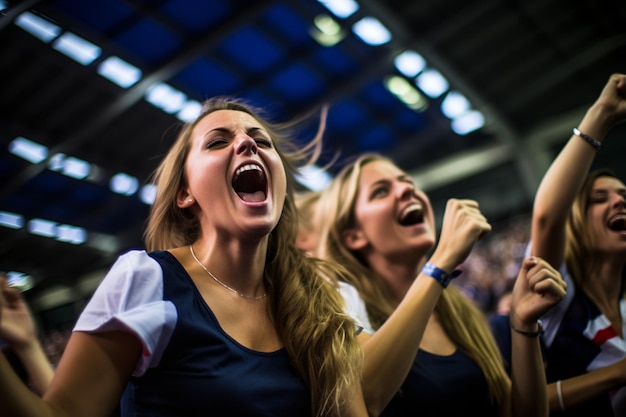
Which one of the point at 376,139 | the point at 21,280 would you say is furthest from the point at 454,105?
the point at 21,280

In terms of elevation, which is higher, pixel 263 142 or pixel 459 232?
pixel 263 142

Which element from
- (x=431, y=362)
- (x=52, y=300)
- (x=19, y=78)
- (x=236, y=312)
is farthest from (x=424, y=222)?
(x=19, y=78)

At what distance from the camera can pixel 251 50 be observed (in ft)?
23.4

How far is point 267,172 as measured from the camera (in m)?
1.33

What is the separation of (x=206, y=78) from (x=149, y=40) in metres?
1.13

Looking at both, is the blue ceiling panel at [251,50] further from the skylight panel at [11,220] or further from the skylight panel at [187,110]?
the skylight panel at [11,220]

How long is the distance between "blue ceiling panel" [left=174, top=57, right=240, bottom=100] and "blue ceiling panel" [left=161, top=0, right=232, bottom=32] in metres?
0.58

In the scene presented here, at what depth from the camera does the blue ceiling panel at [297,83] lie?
7.63m

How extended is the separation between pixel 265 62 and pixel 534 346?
6.63 metres

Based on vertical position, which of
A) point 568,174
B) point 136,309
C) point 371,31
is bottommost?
point 136,309

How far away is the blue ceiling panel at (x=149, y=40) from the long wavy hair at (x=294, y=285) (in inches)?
203

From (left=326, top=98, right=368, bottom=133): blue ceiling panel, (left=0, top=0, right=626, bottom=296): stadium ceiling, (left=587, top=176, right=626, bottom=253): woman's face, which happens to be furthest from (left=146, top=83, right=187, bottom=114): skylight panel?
(left=587, top=176, right=626, bottom=253): woman's face

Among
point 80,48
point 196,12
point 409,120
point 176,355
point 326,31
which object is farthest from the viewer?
point 409,120

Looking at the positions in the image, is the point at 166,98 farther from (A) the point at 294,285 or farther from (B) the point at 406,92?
(A) the point at 294,285
